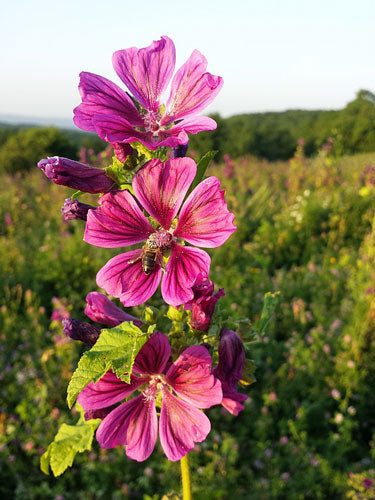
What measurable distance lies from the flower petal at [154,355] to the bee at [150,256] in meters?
0.16

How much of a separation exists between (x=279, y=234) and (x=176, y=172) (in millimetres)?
5357

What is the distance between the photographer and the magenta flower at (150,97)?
893 millimetres

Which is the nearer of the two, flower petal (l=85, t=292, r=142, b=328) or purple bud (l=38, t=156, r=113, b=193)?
purple bud (l=38, t=156, r=113, b=193)

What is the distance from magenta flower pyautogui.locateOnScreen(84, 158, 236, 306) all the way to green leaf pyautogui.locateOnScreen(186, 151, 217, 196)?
0.05 meters

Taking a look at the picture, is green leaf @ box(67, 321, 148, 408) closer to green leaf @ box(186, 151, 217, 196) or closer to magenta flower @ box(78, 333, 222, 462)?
magenta flower @ box(78, 333, 222, 462)

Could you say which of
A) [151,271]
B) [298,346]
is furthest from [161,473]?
[151,271]

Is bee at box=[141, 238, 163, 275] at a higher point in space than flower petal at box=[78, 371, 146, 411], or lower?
higher

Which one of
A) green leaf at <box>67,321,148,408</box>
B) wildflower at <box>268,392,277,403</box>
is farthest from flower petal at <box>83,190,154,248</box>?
wildflower at <box>268,392,277,403</box>

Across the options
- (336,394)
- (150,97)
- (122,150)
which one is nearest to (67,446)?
(122,150)

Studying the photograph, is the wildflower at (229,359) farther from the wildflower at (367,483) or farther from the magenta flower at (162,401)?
the wildflower at (367,483)

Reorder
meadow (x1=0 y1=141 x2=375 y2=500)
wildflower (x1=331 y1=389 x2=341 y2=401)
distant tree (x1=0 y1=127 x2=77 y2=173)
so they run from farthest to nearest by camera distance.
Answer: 1. distant tree (x1=0 y1=127 x2=77 y2=173)
2. wildflower (x1=331 y1=389 x2=341 y2=401)
3. meadow (x1=0 y1=141 x2=375 y2=500)

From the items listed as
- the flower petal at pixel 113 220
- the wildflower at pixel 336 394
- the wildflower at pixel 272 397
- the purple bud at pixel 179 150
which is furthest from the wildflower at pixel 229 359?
the wildflower at pixel 336 394

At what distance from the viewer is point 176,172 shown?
2.86 ft

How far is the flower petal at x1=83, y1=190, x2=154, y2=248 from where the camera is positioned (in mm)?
888
